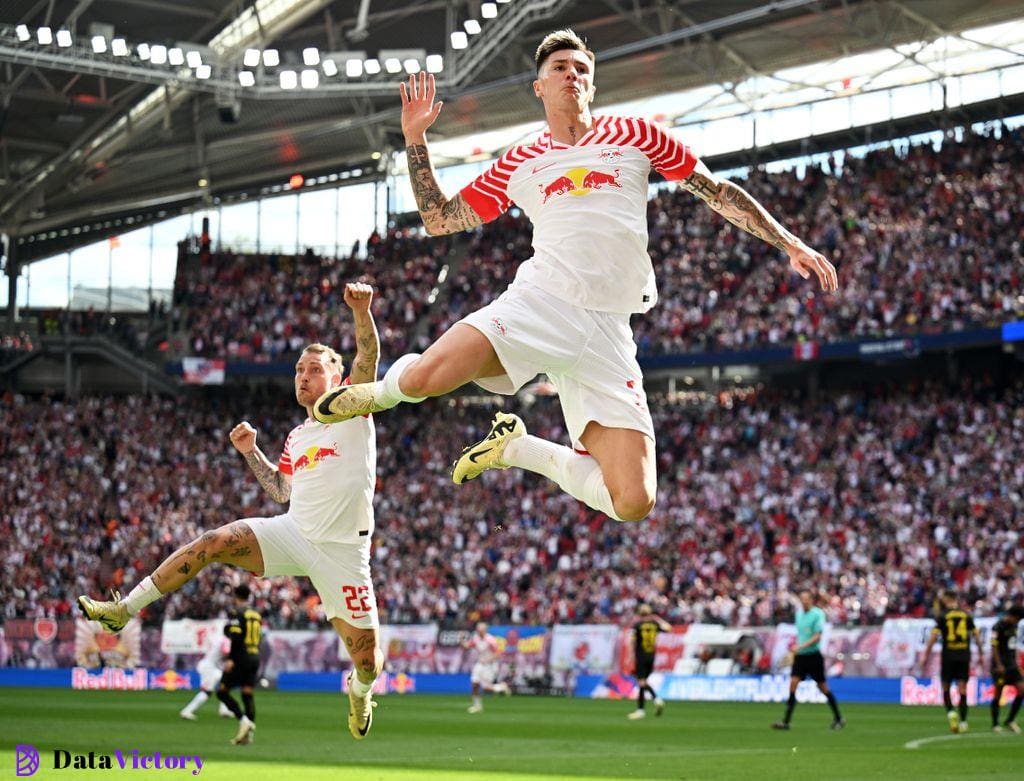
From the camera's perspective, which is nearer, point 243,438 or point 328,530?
point 328,530

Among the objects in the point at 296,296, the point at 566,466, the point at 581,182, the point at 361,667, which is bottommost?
the point at 361,667

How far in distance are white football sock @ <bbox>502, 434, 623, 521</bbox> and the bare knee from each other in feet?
0.24

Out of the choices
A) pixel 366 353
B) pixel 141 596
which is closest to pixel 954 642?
pixel 366 353

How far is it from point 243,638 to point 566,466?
12.6 meters

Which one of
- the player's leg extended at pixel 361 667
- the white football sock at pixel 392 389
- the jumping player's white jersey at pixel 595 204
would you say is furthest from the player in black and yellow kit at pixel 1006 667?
the white football sock at pixel 392 389

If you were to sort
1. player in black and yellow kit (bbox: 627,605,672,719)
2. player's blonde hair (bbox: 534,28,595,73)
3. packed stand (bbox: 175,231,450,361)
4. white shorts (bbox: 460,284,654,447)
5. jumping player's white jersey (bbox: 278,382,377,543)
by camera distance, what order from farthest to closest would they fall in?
packed stand (bbox: 175,231,450,361) → player in black and yellow kit (bbox: 627,605,672,719) → jumping player's white jersey (bbox: 278,382,377,543) → player's blonde hair (bbox: 534,28,595,73) → white shorts (bbox: 460,284,654,447)

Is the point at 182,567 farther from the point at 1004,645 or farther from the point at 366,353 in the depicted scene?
→ the point at 1004,645

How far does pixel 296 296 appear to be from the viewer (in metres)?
53.2

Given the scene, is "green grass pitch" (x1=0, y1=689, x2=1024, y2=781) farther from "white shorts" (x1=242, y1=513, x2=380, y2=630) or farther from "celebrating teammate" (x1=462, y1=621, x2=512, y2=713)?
"white shorts" (x1=242, y1=513, x2=380, y2=630)

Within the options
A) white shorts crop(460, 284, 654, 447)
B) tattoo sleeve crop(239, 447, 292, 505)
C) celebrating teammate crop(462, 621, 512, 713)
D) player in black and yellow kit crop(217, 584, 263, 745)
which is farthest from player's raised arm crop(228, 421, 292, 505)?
celebrating teammate crop(462, 621, 512, 713)

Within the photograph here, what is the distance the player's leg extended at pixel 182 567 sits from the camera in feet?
35.7

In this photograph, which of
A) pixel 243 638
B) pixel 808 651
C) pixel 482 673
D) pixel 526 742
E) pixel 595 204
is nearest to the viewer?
pixel 595 204

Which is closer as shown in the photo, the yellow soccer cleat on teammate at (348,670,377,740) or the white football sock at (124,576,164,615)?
the white football sock at (124,576,164,615)

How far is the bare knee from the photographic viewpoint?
9.03m
